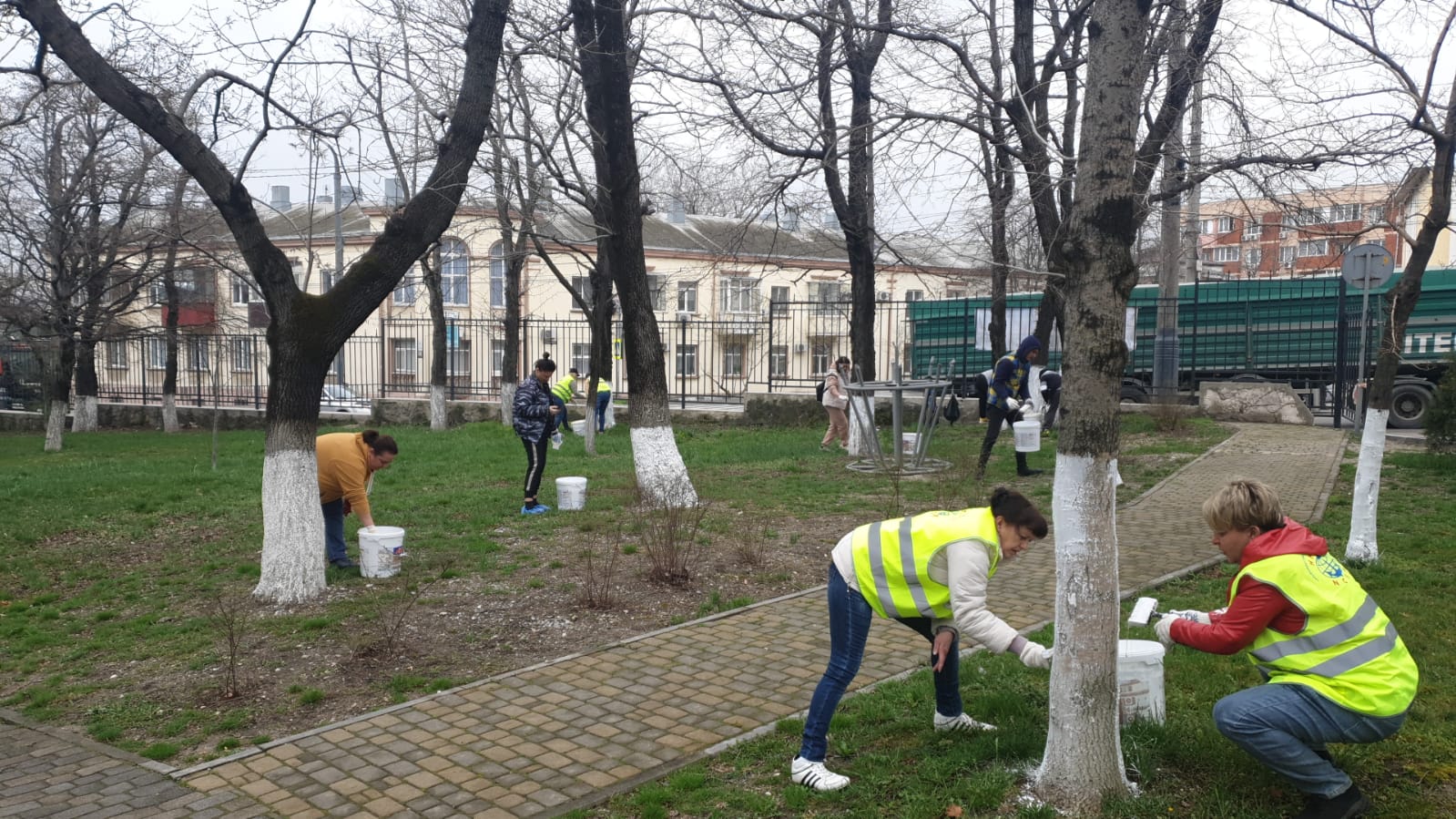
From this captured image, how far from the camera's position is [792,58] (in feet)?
34.3

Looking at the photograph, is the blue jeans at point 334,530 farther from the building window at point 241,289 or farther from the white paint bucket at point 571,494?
the building window at point 241,289

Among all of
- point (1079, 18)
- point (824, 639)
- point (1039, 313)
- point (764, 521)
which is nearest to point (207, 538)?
point (764, 521)

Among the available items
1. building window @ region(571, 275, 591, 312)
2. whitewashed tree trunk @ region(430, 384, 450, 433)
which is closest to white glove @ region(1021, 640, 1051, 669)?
building window @ region(571, 275, 591, 312)

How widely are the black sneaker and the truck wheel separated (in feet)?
55.4

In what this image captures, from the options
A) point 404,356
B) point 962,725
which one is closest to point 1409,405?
point 962,725

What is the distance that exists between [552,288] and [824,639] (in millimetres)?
36483

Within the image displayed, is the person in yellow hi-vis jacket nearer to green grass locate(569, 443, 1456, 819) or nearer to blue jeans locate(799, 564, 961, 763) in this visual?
blue jeans locate(799, 564, 961, 763)

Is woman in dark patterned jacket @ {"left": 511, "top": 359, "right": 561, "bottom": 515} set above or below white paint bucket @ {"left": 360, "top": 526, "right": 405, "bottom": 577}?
above

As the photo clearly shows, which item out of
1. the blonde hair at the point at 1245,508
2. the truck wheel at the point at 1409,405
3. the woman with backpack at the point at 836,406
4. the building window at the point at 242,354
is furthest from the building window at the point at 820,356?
the blonde hair at the point at 1245,508

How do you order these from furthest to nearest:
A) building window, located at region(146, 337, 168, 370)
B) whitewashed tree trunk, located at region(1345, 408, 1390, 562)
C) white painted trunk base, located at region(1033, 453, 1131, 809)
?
building window, located at region(146, 337, 168, 370) < whitewashed tree trunk, located at region(1345, 408, 1390, 562) < white painted trunk base, located at region(1033, 453, 1131, 809)

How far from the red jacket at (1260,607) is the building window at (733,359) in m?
19.4

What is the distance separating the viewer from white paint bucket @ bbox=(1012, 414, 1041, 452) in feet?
37.9

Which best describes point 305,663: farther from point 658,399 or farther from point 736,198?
point 736,198

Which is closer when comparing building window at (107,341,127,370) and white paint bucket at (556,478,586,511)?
white paint bucket at (556,478,586,511)
